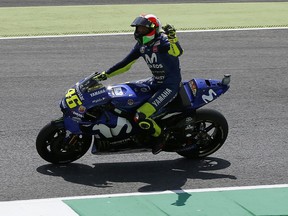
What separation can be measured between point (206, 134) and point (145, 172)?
111 centimetres

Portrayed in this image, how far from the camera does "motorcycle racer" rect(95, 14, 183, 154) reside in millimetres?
11555

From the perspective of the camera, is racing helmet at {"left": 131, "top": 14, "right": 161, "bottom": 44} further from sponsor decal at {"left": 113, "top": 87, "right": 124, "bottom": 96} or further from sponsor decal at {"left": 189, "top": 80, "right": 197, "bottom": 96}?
sponsor decal at {"left": 189, "top": 80, "right": 197, "bottom": 96}

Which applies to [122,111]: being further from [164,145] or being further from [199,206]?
[199,206]

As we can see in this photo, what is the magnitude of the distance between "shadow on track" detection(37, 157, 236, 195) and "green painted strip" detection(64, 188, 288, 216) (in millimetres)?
474

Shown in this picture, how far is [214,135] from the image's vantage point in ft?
40.1

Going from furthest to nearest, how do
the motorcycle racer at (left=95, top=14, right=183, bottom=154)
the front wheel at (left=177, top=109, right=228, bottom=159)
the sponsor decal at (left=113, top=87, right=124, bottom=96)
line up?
1. the front wheel at (left=177, top=109, right=228, bottom=159)
2. the sponsor decal at (left=113, top=87, right=124, bottom=96)
3. the motorcycle racer at (left=95, top=14, right=183, bottom=154)

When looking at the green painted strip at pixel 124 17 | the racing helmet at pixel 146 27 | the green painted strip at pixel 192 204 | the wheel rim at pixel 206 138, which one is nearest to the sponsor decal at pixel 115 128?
the wheel rim at pixel 206 138

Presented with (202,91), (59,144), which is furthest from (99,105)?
(202,91)

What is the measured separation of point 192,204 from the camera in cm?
1041

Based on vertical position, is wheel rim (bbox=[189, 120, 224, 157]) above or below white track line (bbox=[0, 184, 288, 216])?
above

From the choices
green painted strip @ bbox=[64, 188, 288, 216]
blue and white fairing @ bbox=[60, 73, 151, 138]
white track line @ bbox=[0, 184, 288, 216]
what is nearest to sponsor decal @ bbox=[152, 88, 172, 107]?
blue and white fairing @ bbox=[60, 73, 151, 138]

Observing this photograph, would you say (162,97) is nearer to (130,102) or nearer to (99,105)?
(130,102)

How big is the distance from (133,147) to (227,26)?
11.1m

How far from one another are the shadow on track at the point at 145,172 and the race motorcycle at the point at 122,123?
166mm
